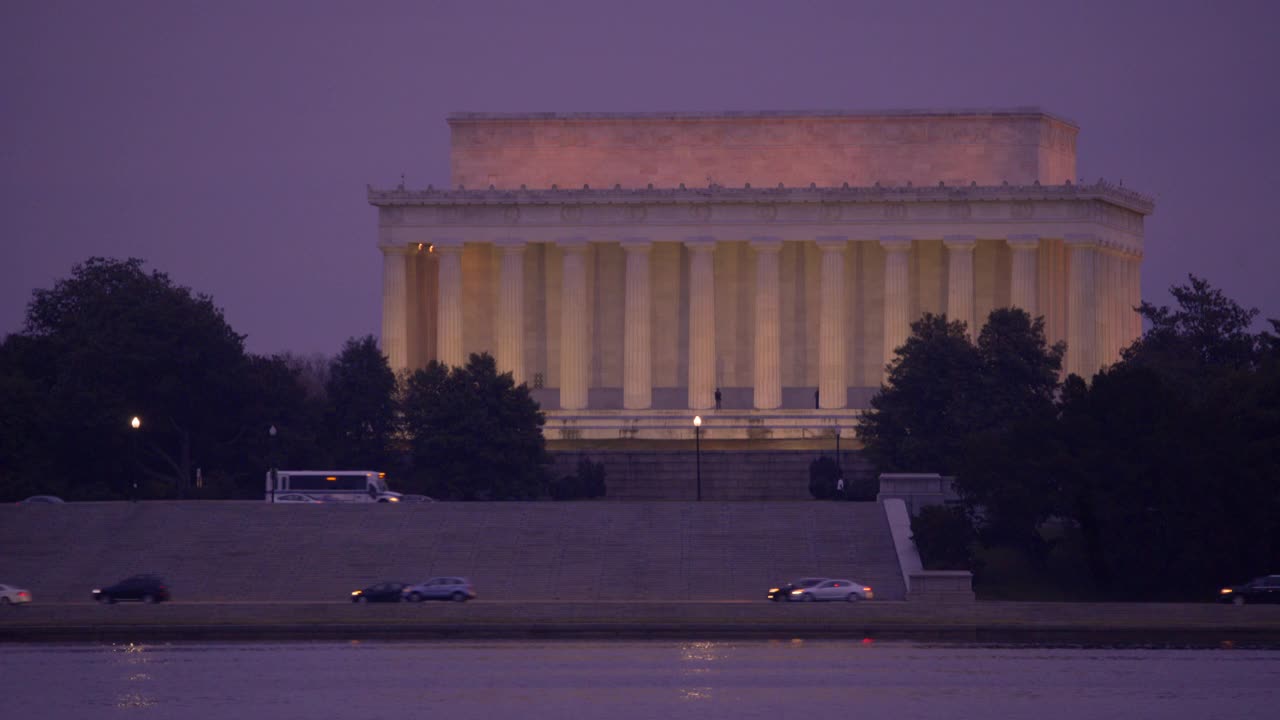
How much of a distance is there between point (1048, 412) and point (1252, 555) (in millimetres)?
9099

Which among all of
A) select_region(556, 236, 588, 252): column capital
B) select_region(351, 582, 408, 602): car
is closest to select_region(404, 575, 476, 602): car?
select_region(351, 582, 408, 602): car

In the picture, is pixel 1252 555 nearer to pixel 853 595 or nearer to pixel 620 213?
pixel 853 595

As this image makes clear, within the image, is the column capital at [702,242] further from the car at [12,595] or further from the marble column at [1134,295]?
the car at [12,595]

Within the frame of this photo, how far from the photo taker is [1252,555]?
77938mm

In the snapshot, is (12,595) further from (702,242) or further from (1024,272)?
(1024,272)

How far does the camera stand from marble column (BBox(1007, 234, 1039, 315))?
406 ft

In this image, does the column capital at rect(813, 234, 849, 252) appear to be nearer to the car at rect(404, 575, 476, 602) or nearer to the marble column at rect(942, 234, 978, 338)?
the marble column at rect(942, 234, 978, 338)

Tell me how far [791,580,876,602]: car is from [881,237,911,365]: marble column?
48233 mm

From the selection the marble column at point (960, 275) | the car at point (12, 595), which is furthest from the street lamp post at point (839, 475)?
the car at point (12, 595)

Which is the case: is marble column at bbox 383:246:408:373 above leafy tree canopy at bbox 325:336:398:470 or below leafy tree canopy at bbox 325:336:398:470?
above

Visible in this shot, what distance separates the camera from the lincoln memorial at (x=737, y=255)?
12412cm

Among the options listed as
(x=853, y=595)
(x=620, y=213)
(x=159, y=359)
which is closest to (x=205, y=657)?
(x=853, y=595)

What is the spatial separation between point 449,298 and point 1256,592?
5953cm

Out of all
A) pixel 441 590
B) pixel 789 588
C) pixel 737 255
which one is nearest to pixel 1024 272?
pixel 737 255
